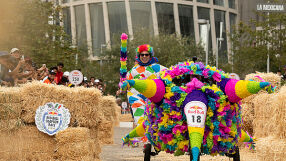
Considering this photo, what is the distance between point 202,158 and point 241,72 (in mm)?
29191

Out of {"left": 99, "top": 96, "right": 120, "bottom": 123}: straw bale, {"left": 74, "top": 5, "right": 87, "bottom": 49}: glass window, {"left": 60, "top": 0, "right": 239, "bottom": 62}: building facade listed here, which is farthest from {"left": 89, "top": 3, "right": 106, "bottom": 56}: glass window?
{"left": 99, "top": 96, "right": 120, "bottom": 123}: straw bale

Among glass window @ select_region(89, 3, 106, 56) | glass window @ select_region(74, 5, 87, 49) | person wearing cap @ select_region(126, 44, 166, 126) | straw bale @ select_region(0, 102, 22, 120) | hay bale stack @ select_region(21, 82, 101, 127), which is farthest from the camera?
glass window @ select_region(74, 5, 87, 49)

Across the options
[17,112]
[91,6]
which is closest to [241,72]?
[91,6]

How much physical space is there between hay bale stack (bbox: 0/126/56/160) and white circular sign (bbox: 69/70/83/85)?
233 inches

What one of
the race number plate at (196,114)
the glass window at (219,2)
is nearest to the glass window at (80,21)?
the glass window at (219,2)

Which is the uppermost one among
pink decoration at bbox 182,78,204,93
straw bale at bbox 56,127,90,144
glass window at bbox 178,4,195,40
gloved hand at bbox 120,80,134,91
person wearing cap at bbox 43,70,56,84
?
glass window at bbox 178,4,195,40

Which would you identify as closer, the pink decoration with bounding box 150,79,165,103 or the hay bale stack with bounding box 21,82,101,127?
the pink decoration with bounding box 150,79,165,103

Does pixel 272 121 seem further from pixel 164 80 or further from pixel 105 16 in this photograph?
pixel 105 16

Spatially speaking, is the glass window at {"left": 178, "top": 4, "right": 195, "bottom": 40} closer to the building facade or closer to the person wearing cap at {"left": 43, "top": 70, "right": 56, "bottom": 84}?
the building facade

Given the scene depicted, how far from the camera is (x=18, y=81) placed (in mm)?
11477

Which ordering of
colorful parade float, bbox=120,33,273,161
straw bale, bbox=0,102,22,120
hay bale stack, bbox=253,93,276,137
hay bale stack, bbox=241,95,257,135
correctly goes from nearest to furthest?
colorful parade float, bbox=120,33,273,161 < straw bale, bbox=0,102,22,120 < hay bale stack, bbox=253,93,276,137 < hay bale stack, bbox=241,95,257,135

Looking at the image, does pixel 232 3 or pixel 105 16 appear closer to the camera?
pixel 105 16

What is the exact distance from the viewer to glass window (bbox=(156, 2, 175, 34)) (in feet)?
192

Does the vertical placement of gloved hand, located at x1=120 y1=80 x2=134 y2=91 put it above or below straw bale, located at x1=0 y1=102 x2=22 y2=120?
above
